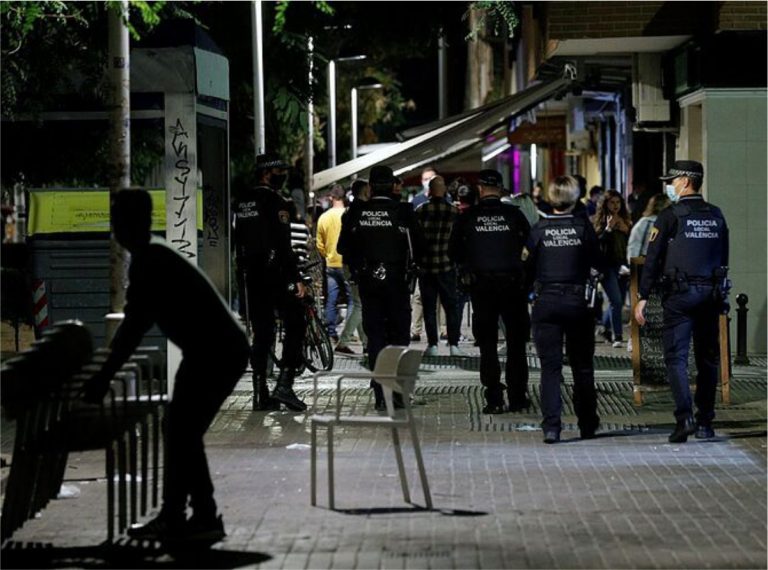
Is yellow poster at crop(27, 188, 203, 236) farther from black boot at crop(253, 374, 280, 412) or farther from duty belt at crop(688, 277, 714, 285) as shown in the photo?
duty belt at crop(688, 277, 714, 285)

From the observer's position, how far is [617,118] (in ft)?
98.7

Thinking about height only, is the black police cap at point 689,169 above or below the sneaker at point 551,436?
above

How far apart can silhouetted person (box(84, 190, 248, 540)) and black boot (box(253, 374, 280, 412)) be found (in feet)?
19.0

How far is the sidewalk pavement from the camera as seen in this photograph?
8.41 m

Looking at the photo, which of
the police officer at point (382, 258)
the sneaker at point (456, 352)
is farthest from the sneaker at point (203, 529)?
the sneaker at point (456, 352)

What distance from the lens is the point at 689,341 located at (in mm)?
12477

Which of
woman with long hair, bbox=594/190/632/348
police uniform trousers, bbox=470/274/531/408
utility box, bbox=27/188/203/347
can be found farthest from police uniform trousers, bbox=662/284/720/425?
woman with long hair, bbox=594/190/632/348

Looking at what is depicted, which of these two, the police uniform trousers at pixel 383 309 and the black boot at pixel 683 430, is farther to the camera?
the police uniform trousers at pixel 383 309

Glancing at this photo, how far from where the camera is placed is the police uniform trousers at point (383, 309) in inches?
572

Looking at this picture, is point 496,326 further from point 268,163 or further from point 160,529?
point 160,529

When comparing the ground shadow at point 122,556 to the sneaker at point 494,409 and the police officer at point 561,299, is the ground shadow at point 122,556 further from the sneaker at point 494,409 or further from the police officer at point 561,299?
the sneaker at point 494,409

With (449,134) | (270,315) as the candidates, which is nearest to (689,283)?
(270,315)

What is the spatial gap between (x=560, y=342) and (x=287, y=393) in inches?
113

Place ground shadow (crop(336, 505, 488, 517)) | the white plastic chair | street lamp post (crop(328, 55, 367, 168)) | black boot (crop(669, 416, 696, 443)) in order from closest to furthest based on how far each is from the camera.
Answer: ground shadow (crop(336, 505, 488, 517))
the white plastic chair
black boot (crop(669, 416, 696, 443))
street lamp post (crop(328, 55, 367, 168))
